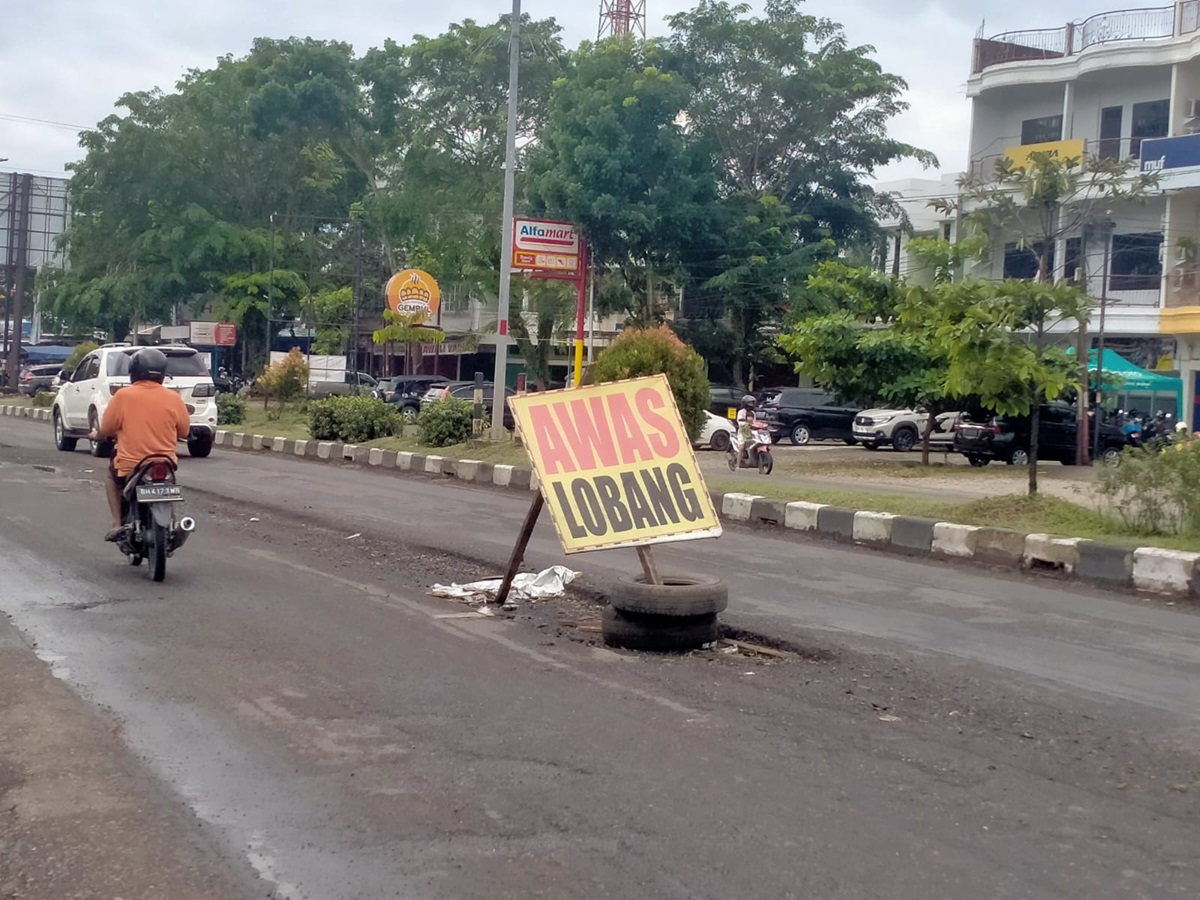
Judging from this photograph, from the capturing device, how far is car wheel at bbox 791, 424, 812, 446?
35.8 meters

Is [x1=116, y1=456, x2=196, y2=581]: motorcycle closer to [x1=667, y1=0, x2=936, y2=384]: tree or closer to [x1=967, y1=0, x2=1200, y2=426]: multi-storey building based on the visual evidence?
[x1=967, y1=0, x2=1200, y2=426]: multi-storey building

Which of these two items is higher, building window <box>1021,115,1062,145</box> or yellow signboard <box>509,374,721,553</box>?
building window <box>1021,115,1062,145</box>

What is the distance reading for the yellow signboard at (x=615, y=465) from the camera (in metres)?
7.83

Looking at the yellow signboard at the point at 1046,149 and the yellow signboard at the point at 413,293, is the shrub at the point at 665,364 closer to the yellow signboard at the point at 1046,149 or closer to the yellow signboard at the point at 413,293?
the yellow signboard at the point at 1046,149

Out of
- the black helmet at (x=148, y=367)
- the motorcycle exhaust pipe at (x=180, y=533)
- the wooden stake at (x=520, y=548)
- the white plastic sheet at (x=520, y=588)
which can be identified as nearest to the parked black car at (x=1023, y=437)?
the white plastic sheet at (x=520, y=588)

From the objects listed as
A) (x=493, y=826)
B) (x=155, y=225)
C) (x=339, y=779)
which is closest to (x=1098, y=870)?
(x=493, y=826)

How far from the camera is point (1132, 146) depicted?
1375 inches

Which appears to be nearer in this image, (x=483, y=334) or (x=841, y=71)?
Result: (x=841, y=71)

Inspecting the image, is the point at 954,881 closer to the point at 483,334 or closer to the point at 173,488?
the point at 173,488

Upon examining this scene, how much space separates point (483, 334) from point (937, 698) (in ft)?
151

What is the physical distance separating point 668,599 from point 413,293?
3141cm

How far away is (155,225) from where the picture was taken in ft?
183

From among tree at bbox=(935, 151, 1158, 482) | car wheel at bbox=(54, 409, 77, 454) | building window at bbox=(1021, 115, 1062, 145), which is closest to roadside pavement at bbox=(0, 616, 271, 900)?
tree at bbox=(935, 151, 1158, 482)

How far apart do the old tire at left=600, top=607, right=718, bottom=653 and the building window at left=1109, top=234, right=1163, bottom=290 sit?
29937mm
